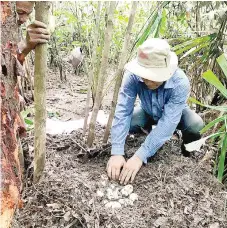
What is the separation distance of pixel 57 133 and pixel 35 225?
954 millimetres

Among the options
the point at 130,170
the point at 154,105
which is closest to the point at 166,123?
the point at 154,105

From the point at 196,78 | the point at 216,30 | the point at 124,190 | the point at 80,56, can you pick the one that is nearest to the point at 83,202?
the point at 124,190

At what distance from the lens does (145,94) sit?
2.15 metres

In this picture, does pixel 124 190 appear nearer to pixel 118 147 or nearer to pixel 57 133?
pixel 118 147

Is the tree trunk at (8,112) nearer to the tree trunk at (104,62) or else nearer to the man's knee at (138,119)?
the tree trunk at (104,62)

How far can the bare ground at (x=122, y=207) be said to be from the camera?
164cm

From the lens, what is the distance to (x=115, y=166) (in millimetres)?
1896

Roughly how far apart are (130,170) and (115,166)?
0.09 metres

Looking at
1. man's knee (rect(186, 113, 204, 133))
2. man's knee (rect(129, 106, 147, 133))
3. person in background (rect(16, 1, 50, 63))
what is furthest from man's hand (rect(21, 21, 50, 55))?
man's knee (rect(186, 113, 204, 133))

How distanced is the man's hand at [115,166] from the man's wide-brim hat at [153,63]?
0.50m

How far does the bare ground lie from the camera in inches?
64.6

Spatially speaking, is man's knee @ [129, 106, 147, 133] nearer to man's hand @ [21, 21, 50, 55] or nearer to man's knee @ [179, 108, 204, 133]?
man's knee @ [179, 108, 204, 133]

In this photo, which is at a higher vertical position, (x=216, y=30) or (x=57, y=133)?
(x=216, y=30)

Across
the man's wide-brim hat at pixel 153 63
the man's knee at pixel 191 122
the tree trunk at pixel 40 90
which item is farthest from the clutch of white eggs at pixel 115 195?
the man's knee at pixel 191 122
